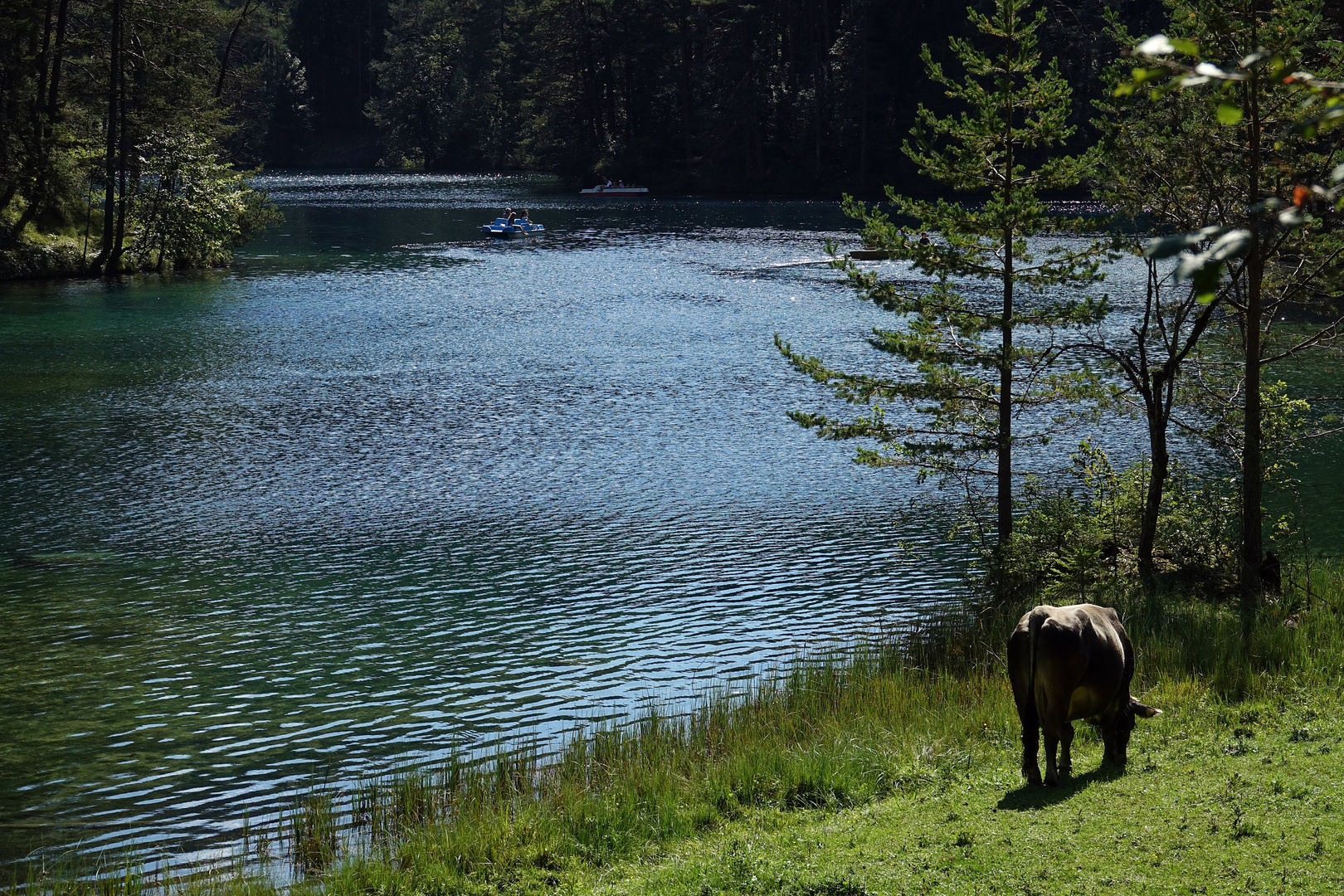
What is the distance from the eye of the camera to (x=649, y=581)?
19078 millimetres

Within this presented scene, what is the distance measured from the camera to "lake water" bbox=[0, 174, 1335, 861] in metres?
13.6

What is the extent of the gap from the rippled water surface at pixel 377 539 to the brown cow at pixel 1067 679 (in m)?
6.51

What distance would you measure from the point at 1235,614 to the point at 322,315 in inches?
1558

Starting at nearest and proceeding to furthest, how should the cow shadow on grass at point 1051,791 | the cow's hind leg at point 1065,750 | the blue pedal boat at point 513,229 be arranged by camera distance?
1. the cow shadow on grass at point 1051,791
2. the cow's hind leg at point 1065,750
3. the blue pedal boat at point 513,229

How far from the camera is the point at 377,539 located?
2114 centimetres

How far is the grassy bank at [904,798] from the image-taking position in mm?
7414

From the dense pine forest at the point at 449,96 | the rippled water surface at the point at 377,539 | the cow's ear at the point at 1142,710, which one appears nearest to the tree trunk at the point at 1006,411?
the rippled water surface at the point at 377,539

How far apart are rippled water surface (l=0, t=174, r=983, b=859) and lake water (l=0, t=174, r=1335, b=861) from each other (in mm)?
72

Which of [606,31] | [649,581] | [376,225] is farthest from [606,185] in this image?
[649,581]

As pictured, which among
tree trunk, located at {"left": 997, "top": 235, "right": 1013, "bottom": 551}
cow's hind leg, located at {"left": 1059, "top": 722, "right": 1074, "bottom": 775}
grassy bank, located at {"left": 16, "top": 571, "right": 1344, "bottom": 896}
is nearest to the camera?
grassy bank, located at {"left": 16, "top": 571, "right": 1344, "bottom": 896}

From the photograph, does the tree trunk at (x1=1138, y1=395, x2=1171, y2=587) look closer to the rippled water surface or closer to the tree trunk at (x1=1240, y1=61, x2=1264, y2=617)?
Result: the tree trunk at (x1=1240, y1=61, x2=1264, y2=617)

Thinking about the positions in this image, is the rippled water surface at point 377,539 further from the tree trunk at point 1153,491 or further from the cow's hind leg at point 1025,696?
the cow's hind leg at point 1025,696

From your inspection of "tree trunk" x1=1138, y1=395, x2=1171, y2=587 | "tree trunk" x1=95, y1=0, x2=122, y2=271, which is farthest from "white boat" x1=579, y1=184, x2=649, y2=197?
"tree trunk" x1=1138, y1=395, x2=1171, y2=587

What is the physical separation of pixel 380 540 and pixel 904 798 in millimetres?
13671
